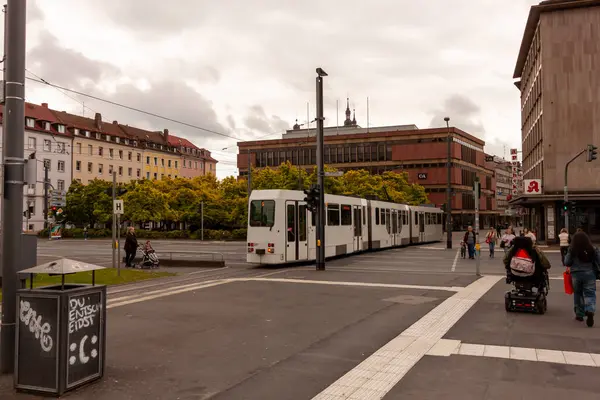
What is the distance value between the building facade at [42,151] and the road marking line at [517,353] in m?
74.4

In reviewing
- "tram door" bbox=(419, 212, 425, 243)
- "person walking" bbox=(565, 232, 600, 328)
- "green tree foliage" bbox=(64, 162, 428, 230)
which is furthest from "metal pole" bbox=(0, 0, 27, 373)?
"green tree foliage" bbox=(64, 162, 428, 230)

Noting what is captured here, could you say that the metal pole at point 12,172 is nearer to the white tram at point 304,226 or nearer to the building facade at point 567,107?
the white tram at point 304,226

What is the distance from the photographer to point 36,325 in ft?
18.9

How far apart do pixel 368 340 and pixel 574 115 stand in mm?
41078

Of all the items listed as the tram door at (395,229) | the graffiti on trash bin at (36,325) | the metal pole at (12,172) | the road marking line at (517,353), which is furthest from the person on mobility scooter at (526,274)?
the tram door at (395,229)

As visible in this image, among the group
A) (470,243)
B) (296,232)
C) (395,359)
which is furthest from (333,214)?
(395,359)

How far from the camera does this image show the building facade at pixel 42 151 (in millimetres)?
76062

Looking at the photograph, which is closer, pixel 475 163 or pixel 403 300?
pixel 403 300

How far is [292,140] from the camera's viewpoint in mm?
94875

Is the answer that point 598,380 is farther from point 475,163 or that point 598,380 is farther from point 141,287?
point 475,163

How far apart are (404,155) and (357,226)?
61.1 metres

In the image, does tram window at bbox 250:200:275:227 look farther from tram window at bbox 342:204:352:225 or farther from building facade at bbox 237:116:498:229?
building facade at bbox 237:116:498:229

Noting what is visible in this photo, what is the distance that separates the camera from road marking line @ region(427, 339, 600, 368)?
725 cm

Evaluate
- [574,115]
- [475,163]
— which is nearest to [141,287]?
[574,115]
